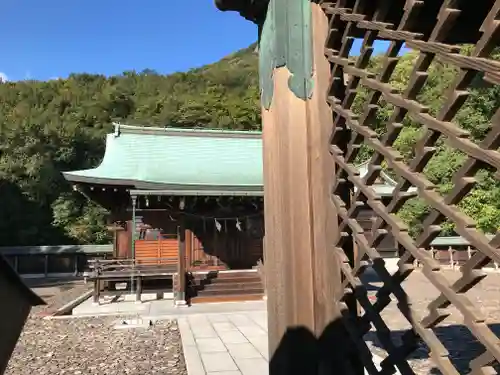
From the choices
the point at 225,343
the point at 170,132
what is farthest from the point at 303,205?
the point at 170,132

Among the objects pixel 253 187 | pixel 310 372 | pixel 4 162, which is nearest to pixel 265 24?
pixel 310 372

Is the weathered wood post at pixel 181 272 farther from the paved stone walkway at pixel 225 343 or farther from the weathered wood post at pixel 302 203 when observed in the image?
the weathered wood post at pixel 302 203

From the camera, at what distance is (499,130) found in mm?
917

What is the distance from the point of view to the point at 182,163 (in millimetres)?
13086

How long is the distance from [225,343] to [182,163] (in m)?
7.44

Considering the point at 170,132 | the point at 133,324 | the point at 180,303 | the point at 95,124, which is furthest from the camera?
the point at 95,124

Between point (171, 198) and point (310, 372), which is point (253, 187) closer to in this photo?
point (171, 198)

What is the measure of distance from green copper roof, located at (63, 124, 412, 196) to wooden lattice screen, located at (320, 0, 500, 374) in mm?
8707

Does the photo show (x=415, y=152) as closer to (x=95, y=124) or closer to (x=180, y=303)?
(x=180, y=303)

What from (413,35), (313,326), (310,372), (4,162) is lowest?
(310,372)

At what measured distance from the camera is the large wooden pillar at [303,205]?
169 centimetres

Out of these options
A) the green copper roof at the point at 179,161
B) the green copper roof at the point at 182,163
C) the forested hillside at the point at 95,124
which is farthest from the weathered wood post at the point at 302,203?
the green copper roof at the point at 179,161

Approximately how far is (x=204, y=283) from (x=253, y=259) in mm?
1956

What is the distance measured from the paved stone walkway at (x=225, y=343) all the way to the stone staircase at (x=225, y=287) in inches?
74.0
